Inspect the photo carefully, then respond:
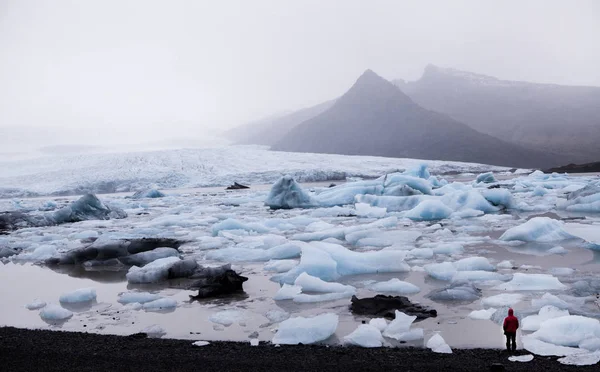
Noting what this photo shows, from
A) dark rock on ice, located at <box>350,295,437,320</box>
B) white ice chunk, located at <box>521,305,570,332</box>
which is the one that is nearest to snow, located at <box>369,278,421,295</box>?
dark rock on ice, located at <box>350,295,437,320</box>

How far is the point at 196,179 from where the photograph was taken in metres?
37.8

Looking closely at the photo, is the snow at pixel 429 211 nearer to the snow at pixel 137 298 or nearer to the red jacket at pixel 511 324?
the snow at pixel 137 298

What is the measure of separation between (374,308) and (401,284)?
0.84 m

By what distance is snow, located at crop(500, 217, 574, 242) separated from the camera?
7.68m

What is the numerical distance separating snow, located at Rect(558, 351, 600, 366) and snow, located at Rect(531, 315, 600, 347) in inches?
9.1

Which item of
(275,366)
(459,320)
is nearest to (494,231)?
(459,320)

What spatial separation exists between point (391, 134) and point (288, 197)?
235ft

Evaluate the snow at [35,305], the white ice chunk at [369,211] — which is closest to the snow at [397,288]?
the snow at [35,305]

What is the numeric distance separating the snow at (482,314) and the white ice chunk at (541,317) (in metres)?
0.29

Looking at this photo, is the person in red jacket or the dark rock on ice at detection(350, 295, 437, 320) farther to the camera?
the dark rock on ice at detection(350, 295, 437, 320)

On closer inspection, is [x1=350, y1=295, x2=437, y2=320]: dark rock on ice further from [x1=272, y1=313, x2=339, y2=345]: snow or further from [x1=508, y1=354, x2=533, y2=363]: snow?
[x1=508, y1=354, x2=533, y2=363]: snow

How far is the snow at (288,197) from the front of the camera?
1598 centimetres

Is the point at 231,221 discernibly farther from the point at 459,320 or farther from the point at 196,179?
the point at 196,179

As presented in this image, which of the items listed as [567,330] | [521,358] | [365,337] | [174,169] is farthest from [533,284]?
[174,169]
